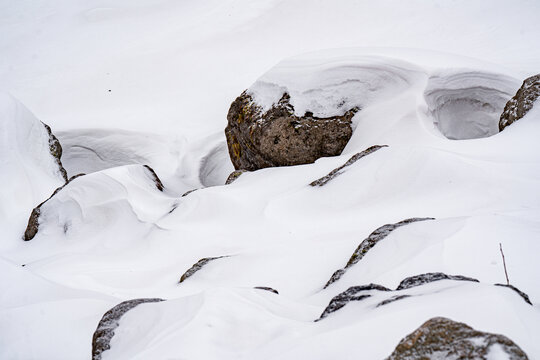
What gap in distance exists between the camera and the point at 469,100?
17.0 feet

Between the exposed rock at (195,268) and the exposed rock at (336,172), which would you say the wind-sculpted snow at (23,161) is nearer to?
the exposed rock at (195,268)

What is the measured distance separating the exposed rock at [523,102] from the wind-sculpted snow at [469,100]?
664mm

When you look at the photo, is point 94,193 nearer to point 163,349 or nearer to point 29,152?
point 29,152

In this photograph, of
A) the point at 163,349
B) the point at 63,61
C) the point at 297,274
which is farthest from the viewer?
the point at 63,61

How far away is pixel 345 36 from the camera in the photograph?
1001 cm

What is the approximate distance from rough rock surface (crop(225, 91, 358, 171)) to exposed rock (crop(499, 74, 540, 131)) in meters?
1.37

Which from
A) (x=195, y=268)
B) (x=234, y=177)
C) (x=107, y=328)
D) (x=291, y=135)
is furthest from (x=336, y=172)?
(x=107, y=328)

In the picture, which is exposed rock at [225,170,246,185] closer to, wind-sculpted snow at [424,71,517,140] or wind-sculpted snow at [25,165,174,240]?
wind-sculpted snow at [25,165,174,240]

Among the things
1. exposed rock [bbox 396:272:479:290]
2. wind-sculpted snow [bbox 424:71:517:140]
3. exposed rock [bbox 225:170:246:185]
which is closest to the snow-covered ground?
wind-sculpted snow [bbox 424:71:517:140]

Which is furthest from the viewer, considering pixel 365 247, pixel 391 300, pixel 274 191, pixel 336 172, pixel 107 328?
pixel 274 191

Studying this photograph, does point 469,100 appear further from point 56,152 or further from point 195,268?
point 56,152

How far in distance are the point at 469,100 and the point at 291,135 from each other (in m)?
1.75

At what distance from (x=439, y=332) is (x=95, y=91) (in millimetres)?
9519

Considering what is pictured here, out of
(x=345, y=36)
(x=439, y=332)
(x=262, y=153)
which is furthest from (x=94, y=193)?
(x=345, y=36)
